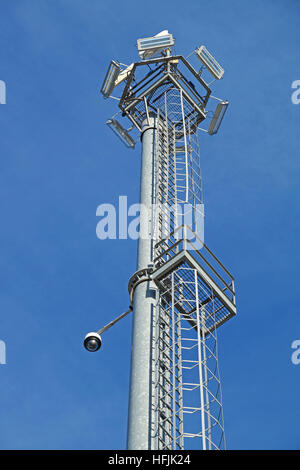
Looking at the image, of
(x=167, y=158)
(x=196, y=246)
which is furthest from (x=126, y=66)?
(x=196, y=246)

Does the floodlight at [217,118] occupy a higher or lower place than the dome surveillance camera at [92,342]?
higher

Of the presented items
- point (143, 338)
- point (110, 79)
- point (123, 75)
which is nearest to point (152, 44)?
point (123, 75)

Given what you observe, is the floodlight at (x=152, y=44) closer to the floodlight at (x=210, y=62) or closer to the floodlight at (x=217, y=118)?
the floodlight at (x=210, y=62)

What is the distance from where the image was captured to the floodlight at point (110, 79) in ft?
103

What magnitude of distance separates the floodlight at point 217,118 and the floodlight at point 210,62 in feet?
5.05

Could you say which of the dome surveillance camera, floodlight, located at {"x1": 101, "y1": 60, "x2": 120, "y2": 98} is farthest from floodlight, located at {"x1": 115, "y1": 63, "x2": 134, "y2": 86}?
the dome surveillance camera

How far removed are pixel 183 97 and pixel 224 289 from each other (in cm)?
1177

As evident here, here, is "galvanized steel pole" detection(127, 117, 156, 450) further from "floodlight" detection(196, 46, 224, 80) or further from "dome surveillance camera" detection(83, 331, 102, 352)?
"floodlight" detection(196, 46, 224, 80)

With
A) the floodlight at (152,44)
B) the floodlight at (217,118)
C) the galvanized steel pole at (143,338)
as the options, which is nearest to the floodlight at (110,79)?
the floodlight at (152,44)

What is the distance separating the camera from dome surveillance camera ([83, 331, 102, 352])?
2019 centimetres

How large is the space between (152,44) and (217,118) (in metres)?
4.47

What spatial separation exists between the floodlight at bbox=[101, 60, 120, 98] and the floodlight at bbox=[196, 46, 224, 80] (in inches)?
158

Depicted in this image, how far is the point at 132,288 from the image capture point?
2214cm
